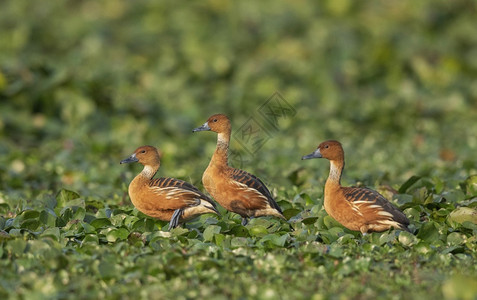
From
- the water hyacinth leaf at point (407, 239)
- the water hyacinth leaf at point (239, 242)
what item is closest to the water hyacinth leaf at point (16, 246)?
the water hyacinth leaf at point (239, 242)

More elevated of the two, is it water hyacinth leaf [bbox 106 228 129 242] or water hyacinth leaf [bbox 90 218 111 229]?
water hyacinth leaf [bbox 90 218 111 229]

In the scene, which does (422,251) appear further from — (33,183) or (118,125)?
(118,125)

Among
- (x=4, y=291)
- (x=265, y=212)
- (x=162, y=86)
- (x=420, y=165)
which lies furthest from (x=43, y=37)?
(x=4, y=291)

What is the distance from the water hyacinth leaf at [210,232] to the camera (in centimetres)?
699

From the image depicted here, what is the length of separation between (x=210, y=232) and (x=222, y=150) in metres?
1.26

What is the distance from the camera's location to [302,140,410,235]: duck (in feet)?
23.1

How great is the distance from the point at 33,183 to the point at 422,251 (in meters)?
6.29

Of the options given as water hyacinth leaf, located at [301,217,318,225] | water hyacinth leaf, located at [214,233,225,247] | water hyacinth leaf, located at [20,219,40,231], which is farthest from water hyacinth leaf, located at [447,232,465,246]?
water hyacinth leaf, located at [20,219,40,231]

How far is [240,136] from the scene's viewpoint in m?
13.5

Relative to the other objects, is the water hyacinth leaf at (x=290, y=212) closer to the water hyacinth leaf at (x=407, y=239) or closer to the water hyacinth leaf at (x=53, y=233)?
the water hyacinth leaf at (x=407, y=239)

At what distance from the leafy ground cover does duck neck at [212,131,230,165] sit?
62 centimetres

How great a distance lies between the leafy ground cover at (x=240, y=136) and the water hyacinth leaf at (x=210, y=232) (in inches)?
0.5

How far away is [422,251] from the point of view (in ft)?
21.7

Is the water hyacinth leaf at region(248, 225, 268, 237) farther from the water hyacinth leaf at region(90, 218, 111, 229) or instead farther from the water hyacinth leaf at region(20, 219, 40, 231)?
the water hyacinth leaf at region(20, 219, 40, 231)
